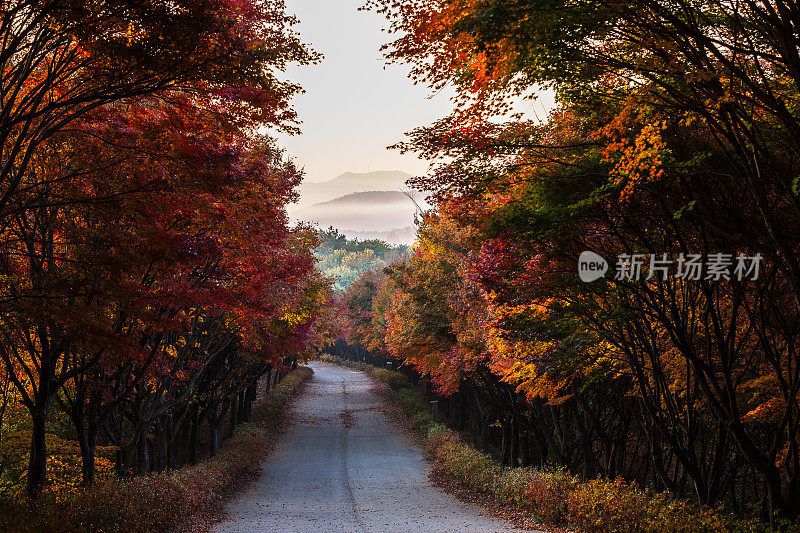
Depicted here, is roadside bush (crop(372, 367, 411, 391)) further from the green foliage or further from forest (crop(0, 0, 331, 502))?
the green foliage

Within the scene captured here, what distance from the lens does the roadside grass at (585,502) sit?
9.67m

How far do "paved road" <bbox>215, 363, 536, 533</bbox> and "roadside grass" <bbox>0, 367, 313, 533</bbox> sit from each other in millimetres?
824

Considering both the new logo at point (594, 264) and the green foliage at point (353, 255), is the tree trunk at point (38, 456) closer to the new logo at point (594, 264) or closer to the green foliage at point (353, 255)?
the new logo at point (594, 264)

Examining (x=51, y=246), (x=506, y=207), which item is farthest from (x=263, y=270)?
(x=506, y=207)

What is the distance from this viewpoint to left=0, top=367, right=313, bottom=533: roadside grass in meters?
8.78

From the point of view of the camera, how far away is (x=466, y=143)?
912 cm

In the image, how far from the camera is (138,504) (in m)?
11.6

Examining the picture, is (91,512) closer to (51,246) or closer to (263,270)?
(51,246)

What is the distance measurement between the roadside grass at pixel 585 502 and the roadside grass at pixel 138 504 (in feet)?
25.1

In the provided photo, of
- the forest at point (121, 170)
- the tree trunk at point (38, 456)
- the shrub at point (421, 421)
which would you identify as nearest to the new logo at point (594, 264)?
the forest at point (121, 170)

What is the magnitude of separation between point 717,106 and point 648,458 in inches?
603

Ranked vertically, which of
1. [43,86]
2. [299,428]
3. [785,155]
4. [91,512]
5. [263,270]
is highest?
[43,86]

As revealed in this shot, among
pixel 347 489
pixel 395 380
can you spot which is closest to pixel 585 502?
pixel 347 489

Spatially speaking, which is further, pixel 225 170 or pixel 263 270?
pixel 263 270
